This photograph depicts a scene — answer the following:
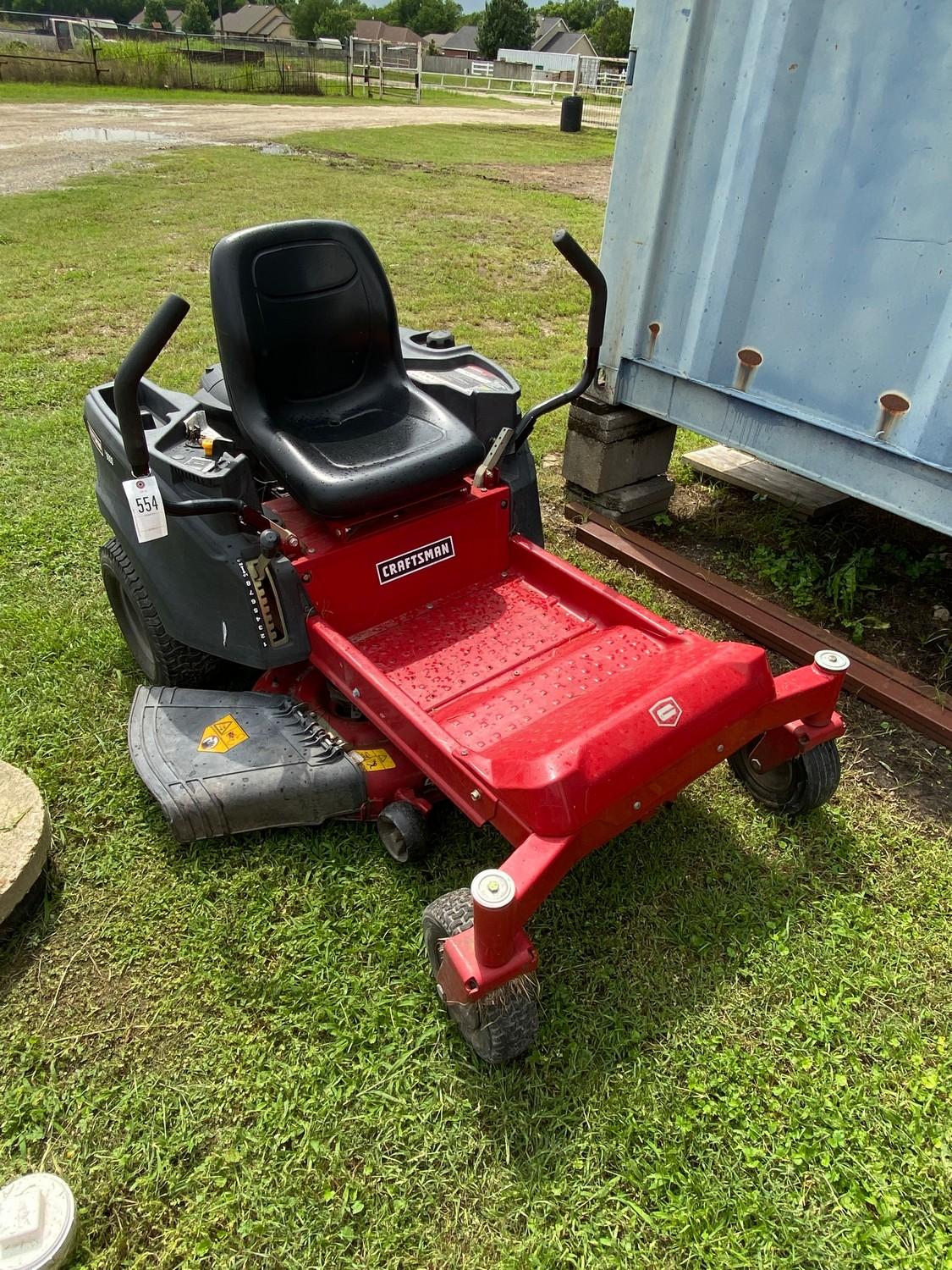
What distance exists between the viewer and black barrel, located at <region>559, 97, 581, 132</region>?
60.2ft

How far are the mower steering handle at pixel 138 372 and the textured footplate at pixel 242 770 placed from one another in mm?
712

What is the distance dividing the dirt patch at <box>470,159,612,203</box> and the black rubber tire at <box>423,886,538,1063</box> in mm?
10582

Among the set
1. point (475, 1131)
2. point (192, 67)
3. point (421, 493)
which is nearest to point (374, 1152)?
point (475, 1131)

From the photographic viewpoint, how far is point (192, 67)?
75.0ft

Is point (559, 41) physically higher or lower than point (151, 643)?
higher

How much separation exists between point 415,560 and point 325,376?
0.65 metres

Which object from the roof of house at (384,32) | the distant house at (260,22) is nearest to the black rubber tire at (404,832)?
the roof of house at (384,32)

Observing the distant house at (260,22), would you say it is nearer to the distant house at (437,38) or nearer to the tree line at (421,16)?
the tree line at (421,16)

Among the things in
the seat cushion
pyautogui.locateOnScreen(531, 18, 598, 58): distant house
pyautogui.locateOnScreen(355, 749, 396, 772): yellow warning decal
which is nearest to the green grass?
the seat cushion

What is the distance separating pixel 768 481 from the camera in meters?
3.90

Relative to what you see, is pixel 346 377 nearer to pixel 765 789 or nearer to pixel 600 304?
pixel 600 304

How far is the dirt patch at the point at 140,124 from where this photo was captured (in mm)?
11203

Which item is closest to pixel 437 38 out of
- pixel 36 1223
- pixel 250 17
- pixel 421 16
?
pixel 421 16

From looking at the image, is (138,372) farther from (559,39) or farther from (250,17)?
(250,17)
